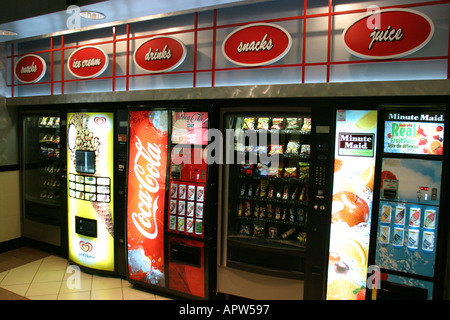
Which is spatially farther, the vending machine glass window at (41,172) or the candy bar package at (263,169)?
the vending machine glass window at (41,172)

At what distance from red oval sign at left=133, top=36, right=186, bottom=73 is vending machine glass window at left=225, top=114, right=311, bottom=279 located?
1.03 meters

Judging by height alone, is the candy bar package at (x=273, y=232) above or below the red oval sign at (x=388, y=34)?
below

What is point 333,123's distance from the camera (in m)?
2.77

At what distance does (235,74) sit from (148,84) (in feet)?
4.07

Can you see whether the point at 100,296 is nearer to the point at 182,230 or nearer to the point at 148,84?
the point at 182,230

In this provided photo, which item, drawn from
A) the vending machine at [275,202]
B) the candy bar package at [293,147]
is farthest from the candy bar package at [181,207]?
the candy bar package at [293,147]

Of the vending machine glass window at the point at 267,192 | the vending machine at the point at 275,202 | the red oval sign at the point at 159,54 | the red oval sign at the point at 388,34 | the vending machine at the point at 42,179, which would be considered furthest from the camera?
the vending machine at the point at 42,179

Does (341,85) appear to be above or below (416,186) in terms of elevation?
above

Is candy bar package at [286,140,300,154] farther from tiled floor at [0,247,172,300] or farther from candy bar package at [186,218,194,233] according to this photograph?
tiled floor at [0,247,172,300]

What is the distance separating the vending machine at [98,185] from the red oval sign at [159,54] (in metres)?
→ 0.67

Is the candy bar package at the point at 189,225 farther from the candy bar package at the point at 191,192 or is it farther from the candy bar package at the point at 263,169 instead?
the candy bar package at the point at 263,169

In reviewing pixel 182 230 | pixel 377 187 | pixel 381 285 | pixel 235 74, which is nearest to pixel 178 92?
pixel 235 74

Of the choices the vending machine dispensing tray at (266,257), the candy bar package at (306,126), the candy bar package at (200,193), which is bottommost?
the vending machine dispensing tray at (266,257)

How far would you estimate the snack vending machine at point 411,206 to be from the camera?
2533 mm
